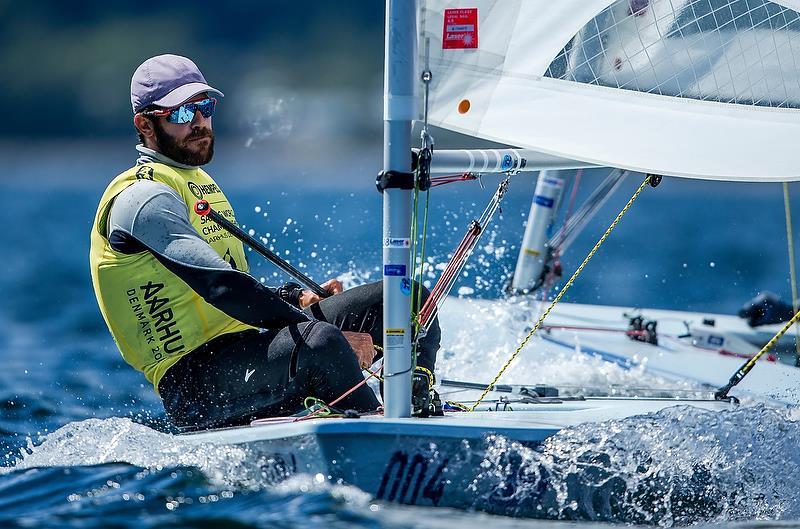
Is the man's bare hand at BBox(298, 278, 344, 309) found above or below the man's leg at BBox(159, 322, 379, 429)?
above

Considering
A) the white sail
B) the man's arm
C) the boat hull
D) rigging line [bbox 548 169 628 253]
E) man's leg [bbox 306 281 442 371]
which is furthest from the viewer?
rigging line [bbox 548 169 628 253]

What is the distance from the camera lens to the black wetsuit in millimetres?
2980

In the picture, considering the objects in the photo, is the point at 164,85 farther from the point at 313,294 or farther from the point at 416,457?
the point at 416,457

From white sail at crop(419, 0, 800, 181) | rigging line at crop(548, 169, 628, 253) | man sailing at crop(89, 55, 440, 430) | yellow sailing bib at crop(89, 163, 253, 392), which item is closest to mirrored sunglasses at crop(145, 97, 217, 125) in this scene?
man sailing at crop(89, 55, 440, 430)

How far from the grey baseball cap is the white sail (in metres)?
0.76

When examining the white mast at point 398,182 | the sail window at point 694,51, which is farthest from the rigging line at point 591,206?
the white mast at point 398,182

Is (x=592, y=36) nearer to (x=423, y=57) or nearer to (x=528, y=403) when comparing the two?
(x=423, y=57)

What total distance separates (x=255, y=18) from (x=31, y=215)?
82.4 feet

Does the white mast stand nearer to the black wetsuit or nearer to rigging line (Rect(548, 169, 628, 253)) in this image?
the black wetsuit

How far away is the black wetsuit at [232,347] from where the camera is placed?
298 centimetres

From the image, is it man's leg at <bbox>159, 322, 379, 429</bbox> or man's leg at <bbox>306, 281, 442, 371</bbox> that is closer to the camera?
man's leg at <bbox>159, 322, 379, 429</bbox>

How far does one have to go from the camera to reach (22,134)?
3303cm

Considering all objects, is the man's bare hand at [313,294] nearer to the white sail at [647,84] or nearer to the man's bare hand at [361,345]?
the man's bare hand at [361,345]

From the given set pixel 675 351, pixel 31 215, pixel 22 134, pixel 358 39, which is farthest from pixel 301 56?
pixel 675 351
